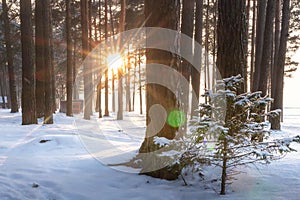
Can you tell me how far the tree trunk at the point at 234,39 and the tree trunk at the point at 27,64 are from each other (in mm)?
8245

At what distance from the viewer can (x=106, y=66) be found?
21.8 metres

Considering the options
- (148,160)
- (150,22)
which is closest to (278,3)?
(150,22)

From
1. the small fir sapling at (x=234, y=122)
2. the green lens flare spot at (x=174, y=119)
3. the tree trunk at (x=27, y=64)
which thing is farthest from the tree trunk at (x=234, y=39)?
the tree trunk at (x=27, y=64)

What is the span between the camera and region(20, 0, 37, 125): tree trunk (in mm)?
10016

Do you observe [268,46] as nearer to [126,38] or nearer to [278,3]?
[278,3]

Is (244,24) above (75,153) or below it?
above

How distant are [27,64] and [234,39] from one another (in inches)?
335

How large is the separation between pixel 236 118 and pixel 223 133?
52cm

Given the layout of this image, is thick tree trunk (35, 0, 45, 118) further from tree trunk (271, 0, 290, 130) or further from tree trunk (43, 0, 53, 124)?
tree trunk (271, 0, 290, 130)

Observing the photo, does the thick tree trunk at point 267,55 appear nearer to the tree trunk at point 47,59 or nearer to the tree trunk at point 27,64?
the tree trunk at point 47,59

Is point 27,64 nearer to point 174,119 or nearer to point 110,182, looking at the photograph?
point 110,182

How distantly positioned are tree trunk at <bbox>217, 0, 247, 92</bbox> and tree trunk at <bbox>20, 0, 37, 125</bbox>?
8.25 meters

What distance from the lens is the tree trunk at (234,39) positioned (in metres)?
4.58

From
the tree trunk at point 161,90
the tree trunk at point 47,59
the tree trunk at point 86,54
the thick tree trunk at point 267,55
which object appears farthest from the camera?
the tree trunk at point 86,54
